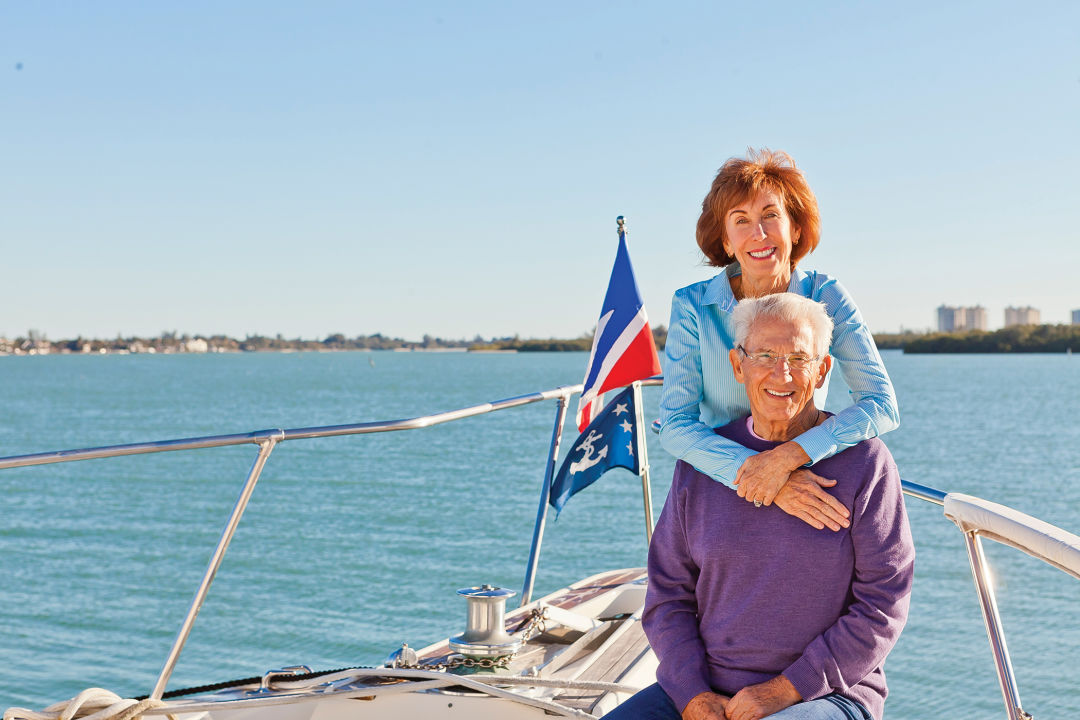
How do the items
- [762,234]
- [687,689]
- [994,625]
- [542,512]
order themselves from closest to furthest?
[994,625] → [687,689] → [762,234] → [542,512]

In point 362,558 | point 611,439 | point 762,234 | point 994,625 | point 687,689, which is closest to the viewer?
point 994,625

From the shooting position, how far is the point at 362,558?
51.7 ft

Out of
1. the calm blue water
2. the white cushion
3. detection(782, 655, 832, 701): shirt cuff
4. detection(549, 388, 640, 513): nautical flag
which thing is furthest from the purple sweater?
the calm blue water

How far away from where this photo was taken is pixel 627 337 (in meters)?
3.79

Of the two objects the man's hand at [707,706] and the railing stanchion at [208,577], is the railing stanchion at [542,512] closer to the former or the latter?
the railing stanchion at [208,577]

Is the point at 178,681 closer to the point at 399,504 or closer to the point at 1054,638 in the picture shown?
the point at 1054,638

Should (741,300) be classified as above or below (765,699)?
above

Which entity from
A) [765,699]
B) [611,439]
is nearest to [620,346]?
[611,439]

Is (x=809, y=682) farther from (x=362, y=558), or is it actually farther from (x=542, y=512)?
(x=362, y=558)

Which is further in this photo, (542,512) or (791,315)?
(542,512)

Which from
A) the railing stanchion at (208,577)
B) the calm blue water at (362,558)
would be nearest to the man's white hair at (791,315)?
the railing stanchion at (208,577)

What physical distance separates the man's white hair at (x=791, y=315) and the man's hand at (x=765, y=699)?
64 cm

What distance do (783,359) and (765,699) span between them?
0.64 metres

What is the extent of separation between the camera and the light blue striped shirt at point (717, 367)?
2066 mm
